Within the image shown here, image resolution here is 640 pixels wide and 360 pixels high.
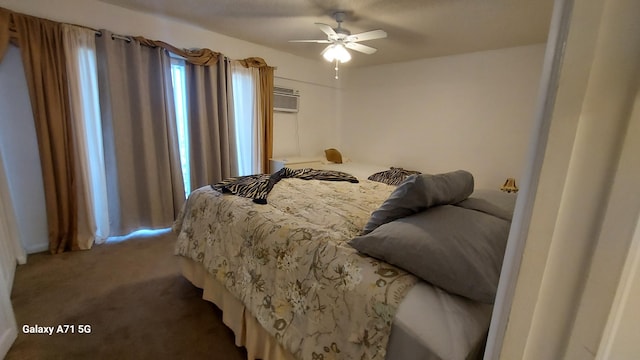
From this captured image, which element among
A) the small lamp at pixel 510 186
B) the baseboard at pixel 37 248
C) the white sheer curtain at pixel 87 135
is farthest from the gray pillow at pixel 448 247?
the baseboard at pixel 37 248

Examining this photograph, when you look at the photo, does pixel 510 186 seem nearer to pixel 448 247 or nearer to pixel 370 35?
pixel 370 35

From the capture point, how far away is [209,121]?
3.29 meters

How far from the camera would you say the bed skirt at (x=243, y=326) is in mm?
1308

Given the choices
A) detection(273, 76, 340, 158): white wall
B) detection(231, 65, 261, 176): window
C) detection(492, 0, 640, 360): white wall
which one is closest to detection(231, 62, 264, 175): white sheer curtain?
detection(231, 65, 261, 176): window

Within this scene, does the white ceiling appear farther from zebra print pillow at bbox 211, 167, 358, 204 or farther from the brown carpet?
the brown carpet

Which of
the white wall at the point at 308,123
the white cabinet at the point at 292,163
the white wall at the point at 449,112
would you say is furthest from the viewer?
the white wall at the point at 308,123

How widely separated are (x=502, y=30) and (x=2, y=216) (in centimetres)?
468

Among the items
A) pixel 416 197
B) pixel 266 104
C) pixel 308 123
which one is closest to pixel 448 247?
pixel 416 197

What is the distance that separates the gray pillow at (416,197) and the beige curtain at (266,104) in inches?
116

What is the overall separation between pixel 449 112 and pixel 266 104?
2565 mm

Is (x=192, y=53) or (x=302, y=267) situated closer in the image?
(x=302, y=267)

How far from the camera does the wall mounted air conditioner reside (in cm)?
401

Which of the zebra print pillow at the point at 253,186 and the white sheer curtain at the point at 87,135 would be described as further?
the white sheer curtain at the point at 87,135

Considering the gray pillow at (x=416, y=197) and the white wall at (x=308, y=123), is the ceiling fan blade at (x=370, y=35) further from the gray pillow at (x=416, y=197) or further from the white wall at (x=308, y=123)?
the white wall at (x=308, y=123)
